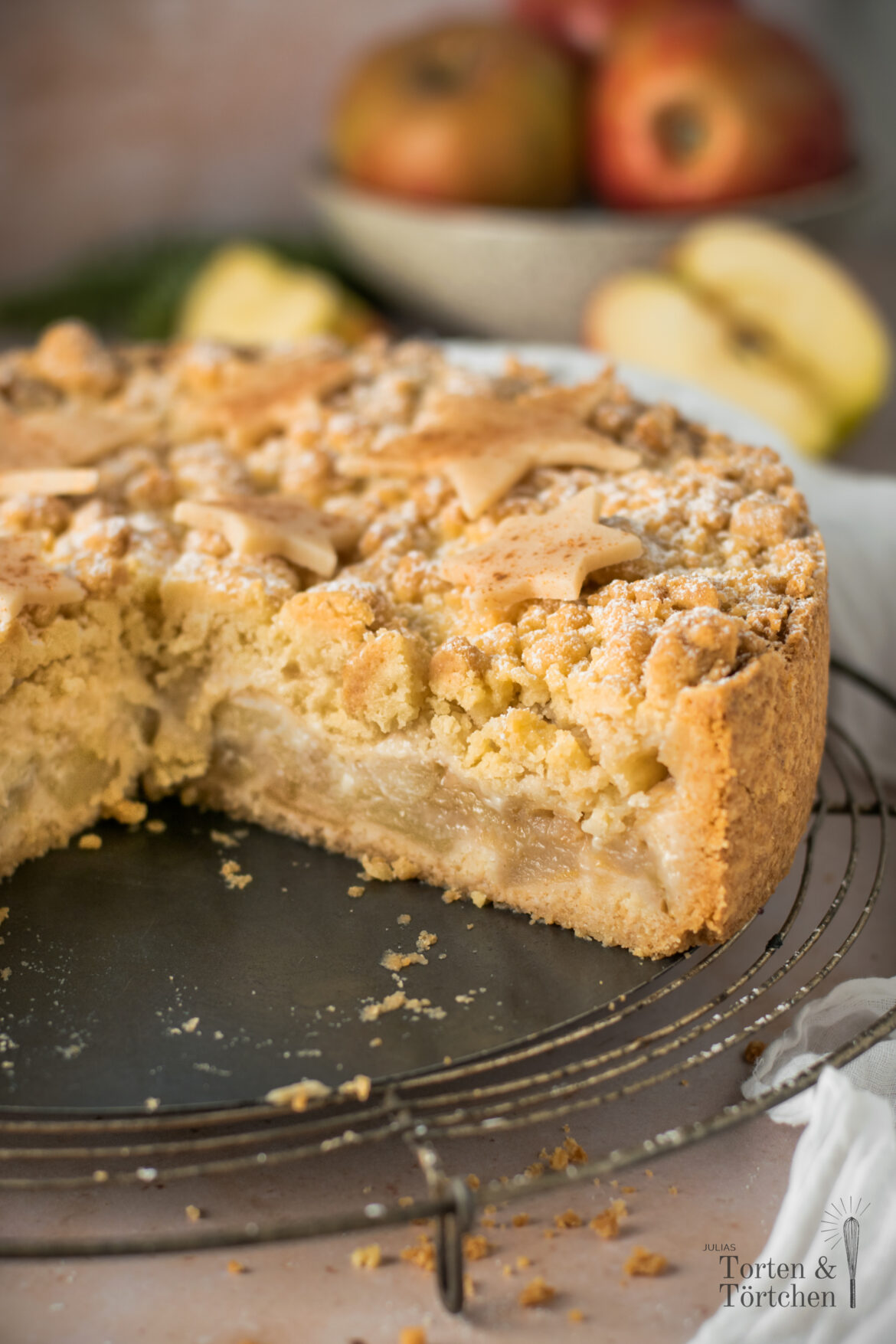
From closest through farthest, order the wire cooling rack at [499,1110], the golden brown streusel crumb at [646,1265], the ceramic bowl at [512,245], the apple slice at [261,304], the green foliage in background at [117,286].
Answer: the wire cooling rack at [499,1110]
the golden brown streusel crumb at [646,1265]
the ceramic bowl at [512,245]
the apple slice at [261,304]
the green foliage in background at [117,286]

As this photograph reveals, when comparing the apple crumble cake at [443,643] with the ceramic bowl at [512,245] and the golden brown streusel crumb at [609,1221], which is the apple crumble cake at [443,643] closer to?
the golden brown streusel crumb at [609,1221]

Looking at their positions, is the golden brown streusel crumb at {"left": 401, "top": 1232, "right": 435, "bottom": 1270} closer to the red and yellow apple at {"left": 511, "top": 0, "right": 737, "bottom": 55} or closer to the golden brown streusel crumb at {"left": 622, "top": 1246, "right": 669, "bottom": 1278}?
the golden brown streusel crumb at {"left": 622, "top": 1246, "right": 669, "bottom": 1278}

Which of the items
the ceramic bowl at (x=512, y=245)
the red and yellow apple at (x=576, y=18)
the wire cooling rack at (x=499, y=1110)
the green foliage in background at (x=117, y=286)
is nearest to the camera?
the wire cooling rack at (x=499, y=1110)

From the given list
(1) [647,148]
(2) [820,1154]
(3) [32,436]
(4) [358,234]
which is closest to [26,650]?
(3) [32,436]

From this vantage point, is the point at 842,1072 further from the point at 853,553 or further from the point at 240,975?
the point at 853,553

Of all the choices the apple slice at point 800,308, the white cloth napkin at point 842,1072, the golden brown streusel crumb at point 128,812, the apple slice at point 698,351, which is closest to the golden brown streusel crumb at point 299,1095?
the white cloth napkin at point 842,1072

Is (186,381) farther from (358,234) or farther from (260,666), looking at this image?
(358,234)

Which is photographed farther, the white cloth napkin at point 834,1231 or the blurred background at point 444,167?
the blurred background at point 444,167

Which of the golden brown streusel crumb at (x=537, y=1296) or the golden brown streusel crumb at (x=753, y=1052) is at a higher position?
the golden brown streusel crumb at (x=753, y=1052)
